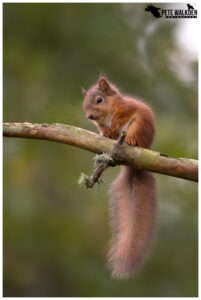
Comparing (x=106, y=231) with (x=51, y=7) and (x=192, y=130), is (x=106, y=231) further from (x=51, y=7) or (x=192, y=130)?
(x=51, y=7)

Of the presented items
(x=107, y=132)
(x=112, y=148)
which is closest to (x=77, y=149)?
(x=107, y=132)

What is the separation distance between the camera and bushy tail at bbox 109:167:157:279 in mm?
4590

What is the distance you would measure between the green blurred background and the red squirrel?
300 centimetres

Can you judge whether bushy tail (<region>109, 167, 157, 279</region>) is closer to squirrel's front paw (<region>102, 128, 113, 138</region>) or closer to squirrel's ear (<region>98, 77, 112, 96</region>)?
squirrel's front paw (<region>102, 128, 113, 138</region>)

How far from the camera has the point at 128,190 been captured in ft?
16.0

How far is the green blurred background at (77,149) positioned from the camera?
340 inches

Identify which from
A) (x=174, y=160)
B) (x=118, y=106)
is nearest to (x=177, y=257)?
(x=118, y=106)

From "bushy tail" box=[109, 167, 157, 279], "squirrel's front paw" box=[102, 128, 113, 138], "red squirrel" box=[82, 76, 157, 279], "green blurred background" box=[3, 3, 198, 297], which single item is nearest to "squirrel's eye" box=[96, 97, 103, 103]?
"red squirrel" box=[82, 76, 157, 279]

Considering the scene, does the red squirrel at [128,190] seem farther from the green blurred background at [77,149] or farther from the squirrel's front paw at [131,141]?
the green blurred background at [77,149]

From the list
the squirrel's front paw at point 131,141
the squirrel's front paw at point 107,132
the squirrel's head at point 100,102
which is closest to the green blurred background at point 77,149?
the squirrel's head at point 100,102

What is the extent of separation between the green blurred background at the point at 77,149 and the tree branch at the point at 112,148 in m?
3.91

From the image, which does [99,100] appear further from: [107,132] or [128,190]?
[128,190]

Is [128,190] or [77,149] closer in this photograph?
[128,190]

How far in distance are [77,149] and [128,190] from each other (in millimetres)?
4557
